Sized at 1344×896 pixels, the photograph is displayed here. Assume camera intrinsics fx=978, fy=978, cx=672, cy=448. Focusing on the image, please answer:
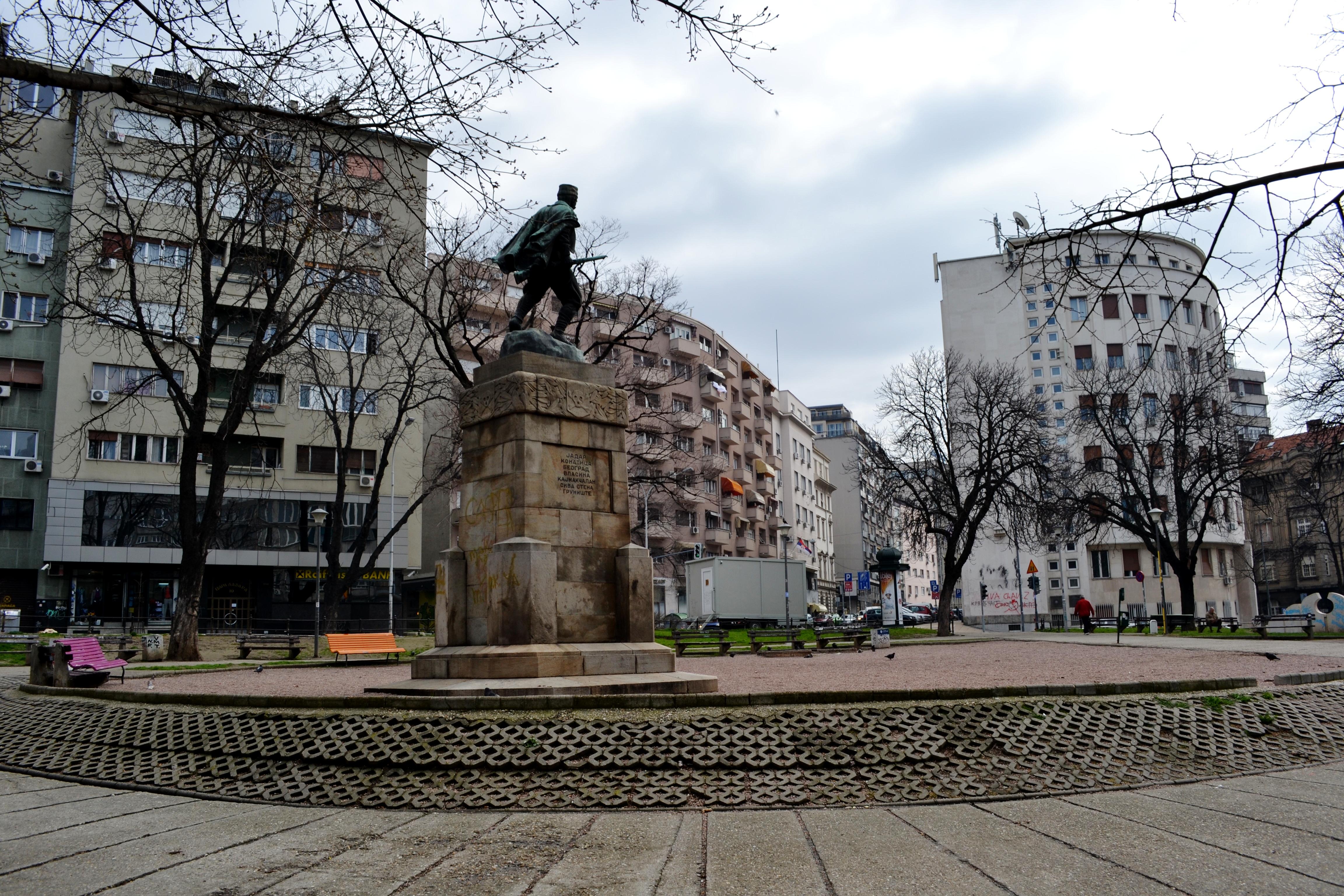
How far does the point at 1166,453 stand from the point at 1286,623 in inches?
522

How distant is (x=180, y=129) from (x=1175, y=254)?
71.1 meters

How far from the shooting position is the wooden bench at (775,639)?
963 inches

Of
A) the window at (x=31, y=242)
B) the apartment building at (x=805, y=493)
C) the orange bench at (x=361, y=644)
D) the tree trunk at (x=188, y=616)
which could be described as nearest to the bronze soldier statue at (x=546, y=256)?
the orange bench at (x=361, y=644)

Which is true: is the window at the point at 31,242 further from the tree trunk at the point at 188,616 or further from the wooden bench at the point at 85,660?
the wooden bench at the point at 85,660

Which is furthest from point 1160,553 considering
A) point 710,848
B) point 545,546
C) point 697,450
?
point 710,848

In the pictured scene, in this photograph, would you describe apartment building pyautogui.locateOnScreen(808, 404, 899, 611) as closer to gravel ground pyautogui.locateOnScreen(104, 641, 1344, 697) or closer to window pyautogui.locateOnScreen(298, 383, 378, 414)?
window pyautogui.locateOnScreen(298, 383, 378, 414)

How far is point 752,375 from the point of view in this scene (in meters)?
85.8

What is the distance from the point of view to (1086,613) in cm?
3953

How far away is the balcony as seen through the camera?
73438 millimetres

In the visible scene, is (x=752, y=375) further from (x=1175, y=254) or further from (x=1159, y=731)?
(x=1159, y=731)

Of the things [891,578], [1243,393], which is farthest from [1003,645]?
[1243,393]

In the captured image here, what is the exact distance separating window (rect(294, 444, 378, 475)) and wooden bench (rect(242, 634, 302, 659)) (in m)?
13.7

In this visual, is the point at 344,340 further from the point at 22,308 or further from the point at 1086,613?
the point at 1086,613

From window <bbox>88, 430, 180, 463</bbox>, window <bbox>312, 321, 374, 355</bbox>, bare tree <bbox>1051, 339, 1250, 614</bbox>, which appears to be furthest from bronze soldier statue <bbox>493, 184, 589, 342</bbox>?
window <bbox>88, 430, 180, 463</bbox>
